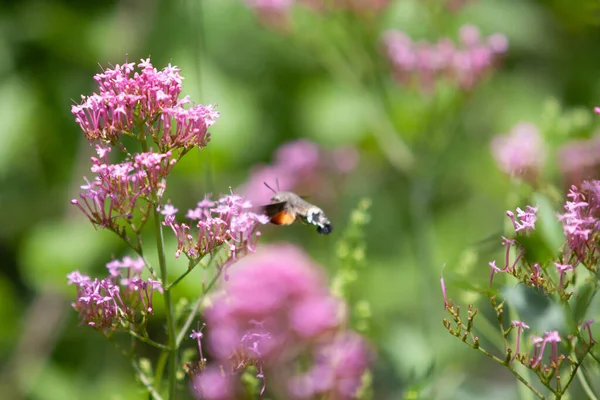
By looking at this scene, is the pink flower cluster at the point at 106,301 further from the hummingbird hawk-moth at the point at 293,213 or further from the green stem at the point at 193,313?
the hummingbird hawk-moth at the point at 293,213

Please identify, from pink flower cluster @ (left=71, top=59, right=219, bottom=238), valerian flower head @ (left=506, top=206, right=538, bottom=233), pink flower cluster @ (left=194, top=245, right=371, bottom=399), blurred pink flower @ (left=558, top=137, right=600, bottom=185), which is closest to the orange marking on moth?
pink flower cluster @ (left=194, top=245, right=371, bottom=399)

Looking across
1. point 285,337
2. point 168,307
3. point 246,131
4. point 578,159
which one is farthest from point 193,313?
point 246,131

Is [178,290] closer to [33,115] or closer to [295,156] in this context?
[295,156]

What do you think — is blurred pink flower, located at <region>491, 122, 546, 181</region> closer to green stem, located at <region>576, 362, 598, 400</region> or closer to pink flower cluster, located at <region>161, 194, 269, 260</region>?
green stem, located at <region>576, 362, 598, 400</region>

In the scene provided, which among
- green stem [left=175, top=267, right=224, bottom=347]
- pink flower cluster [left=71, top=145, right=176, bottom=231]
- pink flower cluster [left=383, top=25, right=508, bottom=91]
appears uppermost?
pink flower cluster [left=383, top=25, right=508, bottom=91]

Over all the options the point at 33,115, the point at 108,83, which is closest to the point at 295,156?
the point at 33,115

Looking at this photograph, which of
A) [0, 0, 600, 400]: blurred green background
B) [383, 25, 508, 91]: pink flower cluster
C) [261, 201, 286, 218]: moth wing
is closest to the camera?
[261, 201, 286, 218]: moth wing
